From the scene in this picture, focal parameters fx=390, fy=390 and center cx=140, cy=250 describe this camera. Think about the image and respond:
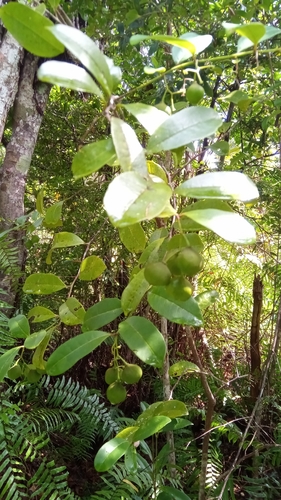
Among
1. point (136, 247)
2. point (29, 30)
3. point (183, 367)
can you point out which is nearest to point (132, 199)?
point (29, 30)

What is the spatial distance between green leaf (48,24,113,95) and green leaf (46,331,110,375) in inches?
12.1

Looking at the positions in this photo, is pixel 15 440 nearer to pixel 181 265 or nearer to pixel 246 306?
pixel 181 265

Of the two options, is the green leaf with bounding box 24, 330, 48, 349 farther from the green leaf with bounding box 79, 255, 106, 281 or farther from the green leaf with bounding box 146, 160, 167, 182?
the green leaf with bounding box 146, 160, 167, 182

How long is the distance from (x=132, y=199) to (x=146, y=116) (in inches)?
5.8

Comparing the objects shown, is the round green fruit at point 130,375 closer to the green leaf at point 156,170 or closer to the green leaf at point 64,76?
the green leaf at point 156,170

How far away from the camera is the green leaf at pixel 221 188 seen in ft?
1.18

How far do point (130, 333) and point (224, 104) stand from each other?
191cm

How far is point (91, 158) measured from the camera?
37cm

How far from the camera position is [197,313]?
0.50 metres

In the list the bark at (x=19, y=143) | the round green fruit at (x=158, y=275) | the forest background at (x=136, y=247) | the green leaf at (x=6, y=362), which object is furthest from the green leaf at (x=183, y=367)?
the bark at (x=19, y=143)

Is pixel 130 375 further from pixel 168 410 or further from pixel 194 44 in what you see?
pixel 194 44

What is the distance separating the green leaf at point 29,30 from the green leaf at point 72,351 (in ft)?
1.11

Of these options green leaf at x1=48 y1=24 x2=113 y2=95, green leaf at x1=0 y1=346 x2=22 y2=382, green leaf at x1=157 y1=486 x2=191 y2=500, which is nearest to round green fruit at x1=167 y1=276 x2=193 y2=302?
green leaf at x1=48 y1=24 x2=113 y2=95

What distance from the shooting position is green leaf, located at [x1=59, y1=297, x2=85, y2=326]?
642 millimetres
